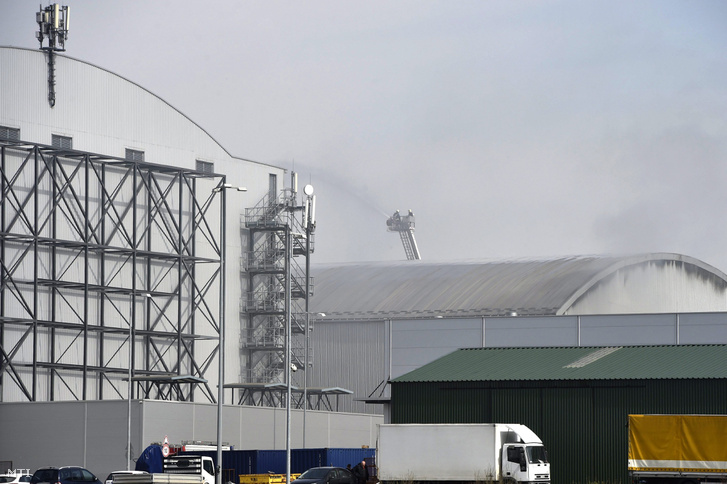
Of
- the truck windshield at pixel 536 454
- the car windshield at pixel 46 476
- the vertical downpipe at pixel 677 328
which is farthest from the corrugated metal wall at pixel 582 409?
the vertical downpipe at pixel 677 328

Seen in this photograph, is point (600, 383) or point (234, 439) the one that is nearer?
point (600, 383)

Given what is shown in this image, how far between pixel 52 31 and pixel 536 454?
49.3 m

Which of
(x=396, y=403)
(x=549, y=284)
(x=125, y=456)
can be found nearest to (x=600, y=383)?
(x=396, y=403)

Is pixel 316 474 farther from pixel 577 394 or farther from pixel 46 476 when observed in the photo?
pixel 46 476

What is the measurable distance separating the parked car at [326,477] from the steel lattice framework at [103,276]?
951 inches

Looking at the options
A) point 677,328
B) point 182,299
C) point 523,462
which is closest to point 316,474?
point 523,462

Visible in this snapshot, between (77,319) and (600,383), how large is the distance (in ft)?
129

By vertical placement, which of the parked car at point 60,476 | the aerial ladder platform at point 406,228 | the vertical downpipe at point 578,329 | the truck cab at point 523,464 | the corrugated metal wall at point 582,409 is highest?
the aerial ladder platform at point 406,228

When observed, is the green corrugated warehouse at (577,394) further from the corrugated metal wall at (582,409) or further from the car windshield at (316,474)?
the car windshield at (316,474)

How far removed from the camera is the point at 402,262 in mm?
110562

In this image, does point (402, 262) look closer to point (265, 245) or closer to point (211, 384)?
point (265, 245)

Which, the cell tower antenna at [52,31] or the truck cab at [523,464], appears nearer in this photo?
the truck cab at [523,464]

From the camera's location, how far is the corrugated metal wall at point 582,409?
2041 inches

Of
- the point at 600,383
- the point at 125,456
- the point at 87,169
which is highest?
the point at 87,169
